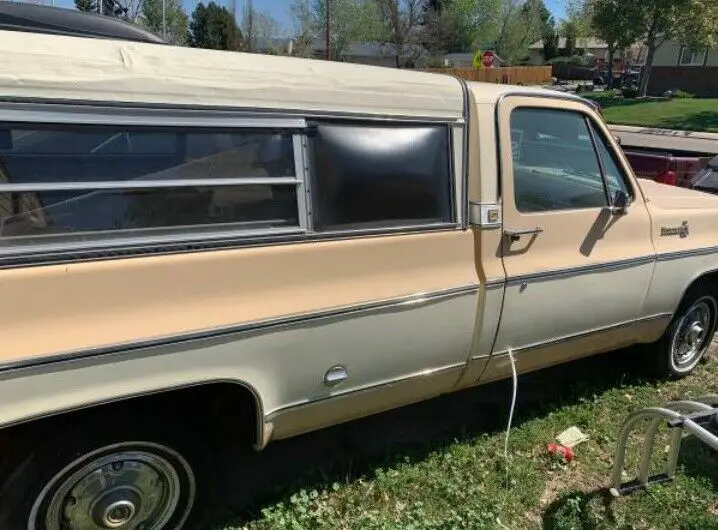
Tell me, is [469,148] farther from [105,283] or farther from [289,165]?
[105,283]

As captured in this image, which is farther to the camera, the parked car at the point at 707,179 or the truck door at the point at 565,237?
the parked car at the point at 707,179

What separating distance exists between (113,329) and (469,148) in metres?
1.76

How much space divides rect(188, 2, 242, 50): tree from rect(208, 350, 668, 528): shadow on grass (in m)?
39.8

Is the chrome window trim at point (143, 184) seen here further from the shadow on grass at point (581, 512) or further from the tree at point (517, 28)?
the tree at point (517, 28)

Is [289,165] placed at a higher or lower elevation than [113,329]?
higher

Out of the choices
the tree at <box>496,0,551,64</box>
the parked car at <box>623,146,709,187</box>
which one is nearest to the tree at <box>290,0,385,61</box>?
the tree at <box>496,0,551,64</box>

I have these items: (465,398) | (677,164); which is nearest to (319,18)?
(677,164)

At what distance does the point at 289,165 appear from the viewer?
2.58m

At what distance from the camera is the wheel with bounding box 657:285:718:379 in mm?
4336

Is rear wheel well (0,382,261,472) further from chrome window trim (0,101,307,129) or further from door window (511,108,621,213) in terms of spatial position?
door window (511,108,621,213)

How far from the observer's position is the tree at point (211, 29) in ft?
135

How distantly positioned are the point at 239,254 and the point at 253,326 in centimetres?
28

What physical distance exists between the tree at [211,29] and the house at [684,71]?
26.5 metres

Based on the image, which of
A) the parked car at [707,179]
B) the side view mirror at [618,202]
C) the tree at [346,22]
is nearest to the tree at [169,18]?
the tree at [346,22]
